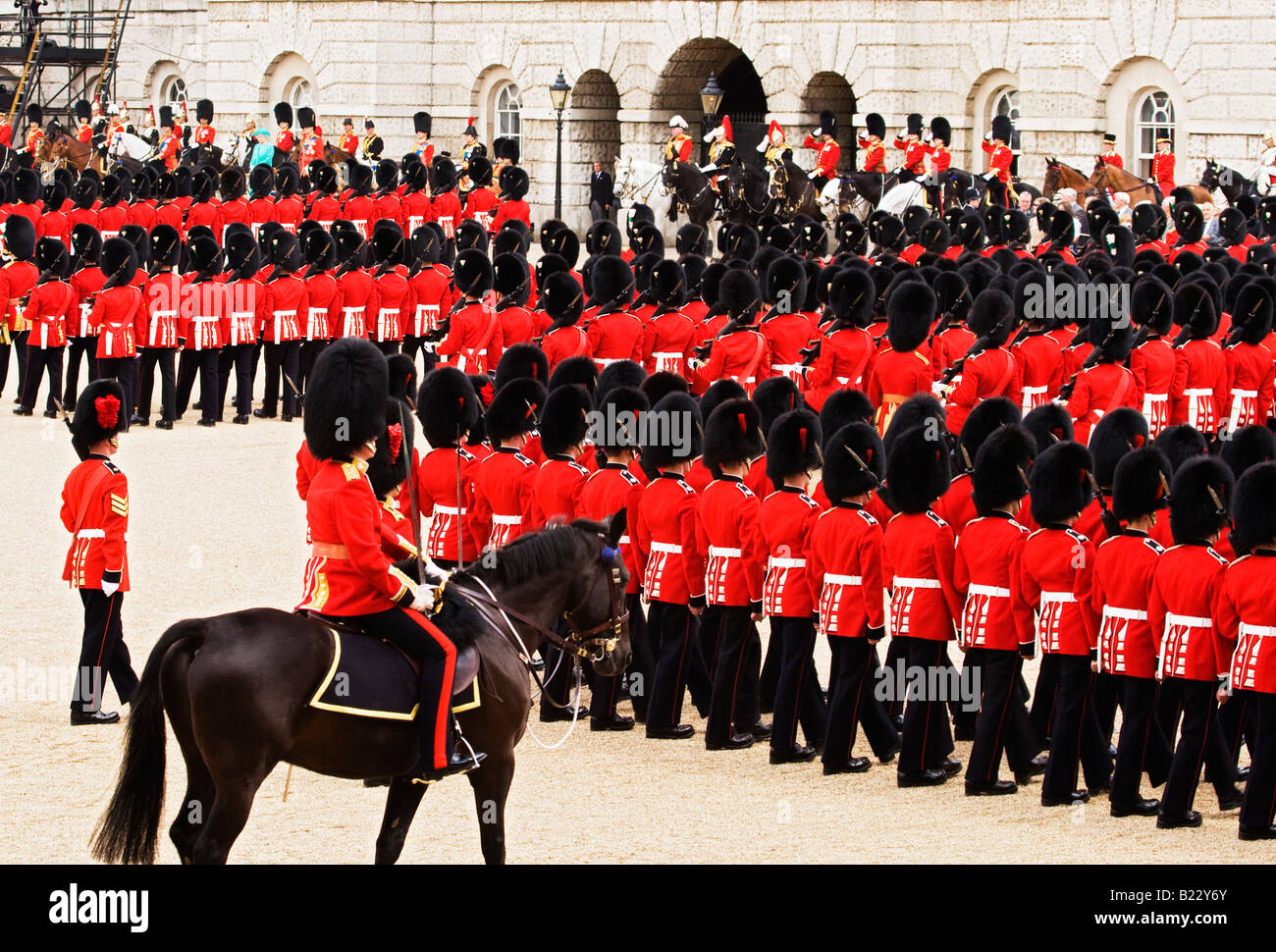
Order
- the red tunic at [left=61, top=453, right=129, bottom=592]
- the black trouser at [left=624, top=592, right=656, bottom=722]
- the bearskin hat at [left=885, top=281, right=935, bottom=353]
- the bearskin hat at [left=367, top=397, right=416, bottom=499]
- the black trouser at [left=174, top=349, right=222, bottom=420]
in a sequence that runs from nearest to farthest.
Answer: the bearskin hat at [left=367, top=397, right=416, bottom=499]
the red tunic at [left=61, top=453, right=129, bottom=592]
the black trouser at [left=624, top=592, right=656, bottom=722]
the bearskin hat at [left=885, top=281, right=935, bottom=353]
the black trouser at [left=174, top=349, right=222, bottom=420]

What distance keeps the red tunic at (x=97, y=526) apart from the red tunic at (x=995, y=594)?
306 centimetres

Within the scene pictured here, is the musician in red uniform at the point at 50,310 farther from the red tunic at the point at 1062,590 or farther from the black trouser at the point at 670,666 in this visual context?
the red tunic at the point at 1062,590

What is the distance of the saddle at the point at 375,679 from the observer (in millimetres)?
5516

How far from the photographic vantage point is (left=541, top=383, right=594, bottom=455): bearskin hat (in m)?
8.06

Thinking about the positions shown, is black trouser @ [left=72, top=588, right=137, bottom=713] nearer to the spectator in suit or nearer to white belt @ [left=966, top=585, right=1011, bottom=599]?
white belt @ [left=966, top=585, right=1011, bottom=599]

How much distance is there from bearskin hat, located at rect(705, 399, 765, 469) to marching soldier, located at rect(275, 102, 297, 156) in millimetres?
18156

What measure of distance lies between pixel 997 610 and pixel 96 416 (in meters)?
3.35

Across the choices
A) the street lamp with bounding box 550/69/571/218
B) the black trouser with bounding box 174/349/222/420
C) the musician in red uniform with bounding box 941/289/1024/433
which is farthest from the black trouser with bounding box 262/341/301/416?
the street lamp with bounding box 550/69/571/218

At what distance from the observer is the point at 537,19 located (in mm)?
26547

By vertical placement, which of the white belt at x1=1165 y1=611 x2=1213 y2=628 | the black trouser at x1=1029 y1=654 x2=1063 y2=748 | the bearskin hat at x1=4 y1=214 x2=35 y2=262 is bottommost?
the black trouser at x1=1029 y1=654 x2=1063 y2=748

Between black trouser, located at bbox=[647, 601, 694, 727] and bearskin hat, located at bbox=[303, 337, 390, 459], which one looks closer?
bearskin hat, located at bbox=[303, 337, 390, 459]

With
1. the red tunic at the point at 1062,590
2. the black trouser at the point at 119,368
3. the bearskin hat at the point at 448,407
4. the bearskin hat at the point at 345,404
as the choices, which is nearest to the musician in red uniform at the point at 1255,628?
the red tunic at the point at 1062,590

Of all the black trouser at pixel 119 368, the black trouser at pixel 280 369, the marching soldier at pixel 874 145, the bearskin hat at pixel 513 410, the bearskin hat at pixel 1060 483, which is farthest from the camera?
the marching soldier at pixel 874 145
